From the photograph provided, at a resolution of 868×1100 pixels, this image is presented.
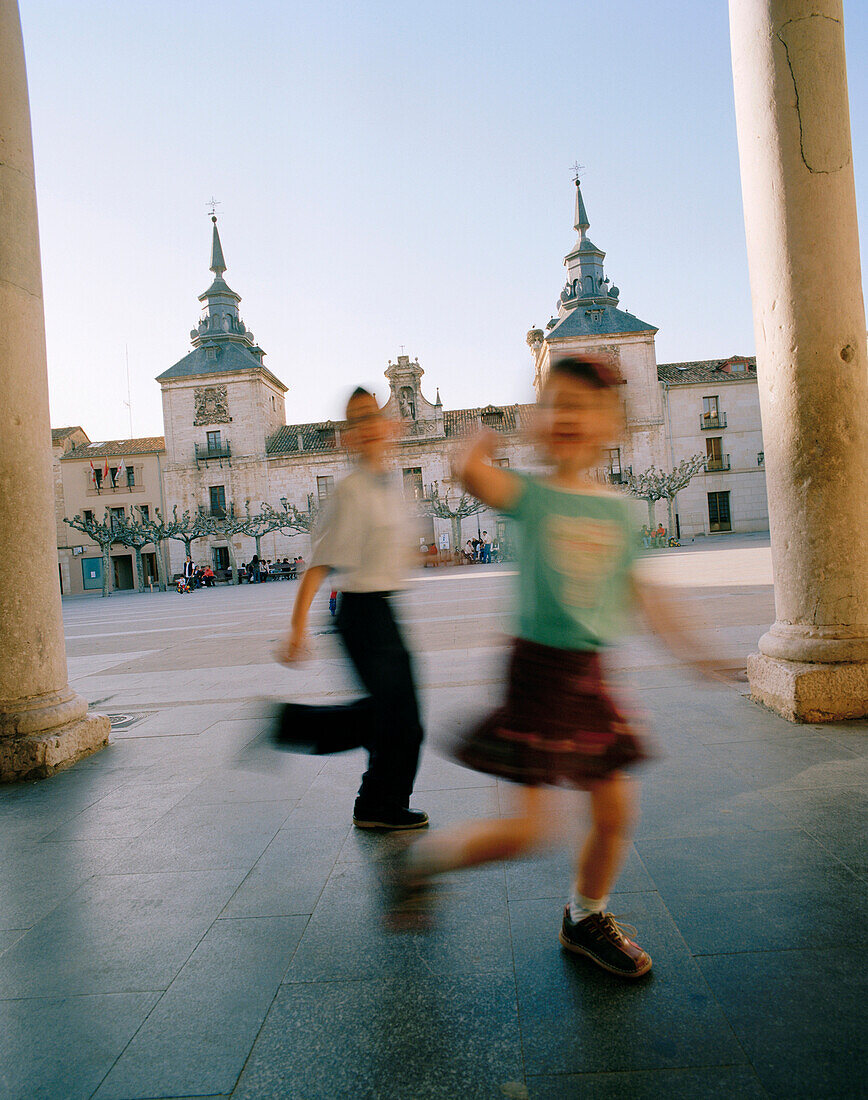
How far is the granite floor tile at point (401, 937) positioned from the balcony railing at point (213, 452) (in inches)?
1907

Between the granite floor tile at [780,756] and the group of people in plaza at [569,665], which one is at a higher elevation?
the group of people in plaza at [569,665]

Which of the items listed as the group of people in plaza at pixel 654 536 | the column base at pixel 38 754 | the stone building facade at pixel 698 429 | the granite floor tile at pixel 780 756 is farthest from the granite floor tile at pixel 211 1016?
the stone building facade at pixel 698 429

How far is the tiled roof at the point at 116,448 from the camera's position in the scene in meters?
50.1

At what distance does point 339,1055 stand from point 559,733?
2.82 feet

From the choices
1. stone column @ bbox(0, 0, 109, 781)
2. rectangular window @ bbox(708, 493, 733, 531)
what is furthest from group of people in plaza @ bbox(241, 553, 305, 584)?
stone column @ bbox(0, 0, 109, 781)

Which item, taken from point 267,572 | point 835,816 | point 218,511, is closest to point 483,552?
point 267,572

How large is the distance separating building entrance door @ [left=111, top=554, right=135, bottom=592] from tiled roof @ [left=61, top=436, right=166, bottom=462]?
21.6ft

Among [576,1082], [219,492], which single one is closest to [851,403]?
[576,1082]

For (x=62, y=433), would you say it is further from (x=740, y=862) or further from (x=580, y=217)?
(x=740, y=862)

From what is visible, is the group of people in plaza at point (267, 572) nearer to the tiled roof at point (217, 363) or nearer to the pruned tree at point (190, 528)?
the pruned tree at point (190, 528)

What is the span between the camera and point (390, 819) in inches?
120

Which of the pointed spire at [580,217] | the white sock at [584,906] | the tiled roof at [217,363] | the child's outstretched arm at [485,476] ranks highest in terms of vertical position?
the pointed spire at [580,217]

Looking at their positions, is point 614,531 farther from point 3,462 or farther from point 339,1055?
point 3,462

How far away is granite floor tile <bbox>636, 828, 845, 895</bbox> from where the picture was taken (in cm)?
238
